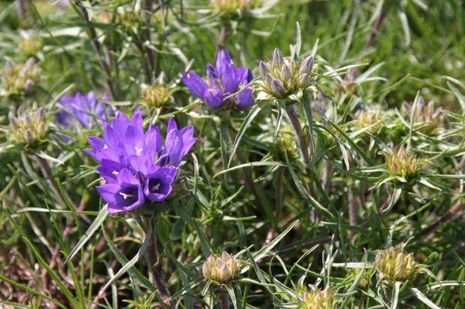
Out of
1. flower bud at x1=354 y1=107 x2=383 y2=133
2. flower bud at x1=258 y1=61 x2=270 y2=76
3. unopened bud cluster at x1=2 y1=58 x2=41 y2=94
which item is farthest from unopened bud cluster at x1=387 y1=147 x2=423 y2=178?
unopened bud cluster at x1=2 y1=58 x2=41 y2=94

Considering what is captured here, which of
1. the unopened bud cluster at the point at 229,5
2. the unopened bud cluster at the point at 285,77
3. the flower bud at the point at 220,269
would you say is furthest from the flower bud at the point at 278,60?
the unopened bud cluster at the point at 229,5

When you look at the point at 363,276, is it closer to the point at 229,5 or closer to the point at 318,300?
the point at 318,300

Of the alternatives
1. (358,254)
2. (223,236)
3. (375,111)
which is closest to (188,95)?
(223,236)

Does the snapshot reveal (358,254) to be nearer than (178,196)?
No

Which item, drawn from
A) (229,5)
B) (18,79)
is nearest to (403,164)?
(229,5)

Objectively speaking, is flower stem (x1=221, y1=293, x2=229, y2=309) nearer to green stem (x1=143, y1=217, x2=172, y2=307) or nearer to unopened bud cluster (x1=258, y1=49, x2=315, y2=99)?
green stem (x1=143, y1=217, x2=172, y2=307)

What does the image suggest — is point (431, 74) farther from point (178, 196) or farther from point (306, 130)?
point (178, 196)
